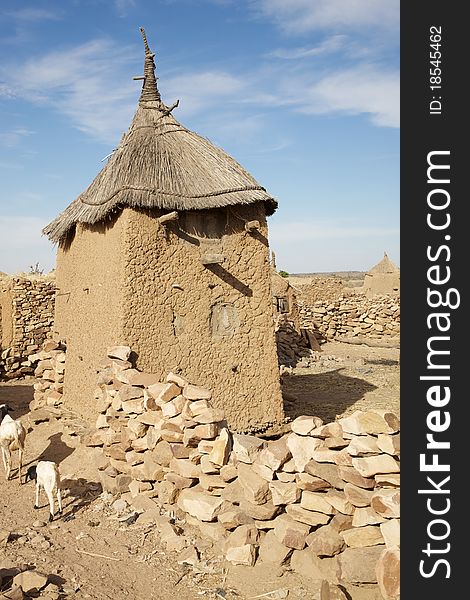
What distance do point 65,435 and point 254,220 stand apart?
13.4 ft

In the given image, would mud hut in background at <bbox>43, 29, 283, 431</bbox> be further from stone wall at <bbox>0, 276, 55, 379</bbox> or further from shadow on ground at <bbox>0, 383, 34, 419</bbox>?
stone wall at <bbox>0, 276, 55, 379</bbox>

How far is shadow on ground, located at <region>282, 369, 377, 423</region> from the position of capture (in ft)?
33.4

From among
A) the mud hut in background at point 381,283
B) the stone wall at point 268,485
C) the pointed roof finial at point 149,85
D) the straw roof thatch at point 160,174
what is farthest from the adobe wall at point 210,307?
the mud hut in background at point 381,283

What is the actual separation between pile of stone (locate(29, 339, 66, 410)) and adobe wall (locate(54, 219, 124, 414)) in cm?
21

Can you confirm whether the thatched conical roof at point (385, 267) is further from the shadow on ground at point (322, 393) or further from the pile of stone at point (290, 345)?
the shadow on ground at point (322, 393)

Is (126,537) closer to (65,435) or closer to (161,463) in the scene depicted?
(161,463)

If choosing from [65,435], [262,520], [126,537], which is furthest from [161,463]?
[65,435]

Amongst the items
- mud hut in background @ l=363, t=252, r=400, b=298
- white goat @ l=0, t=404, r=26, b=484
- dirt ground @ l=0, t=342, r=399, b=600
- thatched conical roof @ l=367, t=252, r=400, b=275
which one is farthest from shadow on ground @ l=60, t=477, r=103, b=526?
thatched conical roof @ l=367, t=252, r=400, b=275

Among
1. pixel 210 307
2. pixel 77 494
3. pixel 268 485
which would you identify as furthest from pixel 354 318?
pixel 268 485

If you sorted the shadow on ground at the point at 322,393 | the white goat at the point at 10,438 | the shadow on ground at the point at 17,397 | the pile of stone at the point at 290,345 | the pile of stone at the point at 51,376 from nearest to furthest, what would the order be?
the white goat at the point at 10,438
the pile of stone at the point at 51,376
the shadow on ground at the point at 322,393
the shadow on ground at the point at 17,397
the pile of stone at the point at 290,345

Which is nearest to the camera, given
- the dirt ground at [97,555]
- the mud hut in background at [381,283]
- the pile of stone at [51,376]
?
the dirt ground at [97,555]

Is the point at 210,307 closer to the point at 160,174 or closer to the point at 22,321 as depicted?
the point at 160,174

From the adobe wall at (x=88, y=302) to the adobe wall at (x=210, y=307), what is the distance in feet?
1.00

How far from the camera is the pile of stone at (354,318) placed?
2097cm
